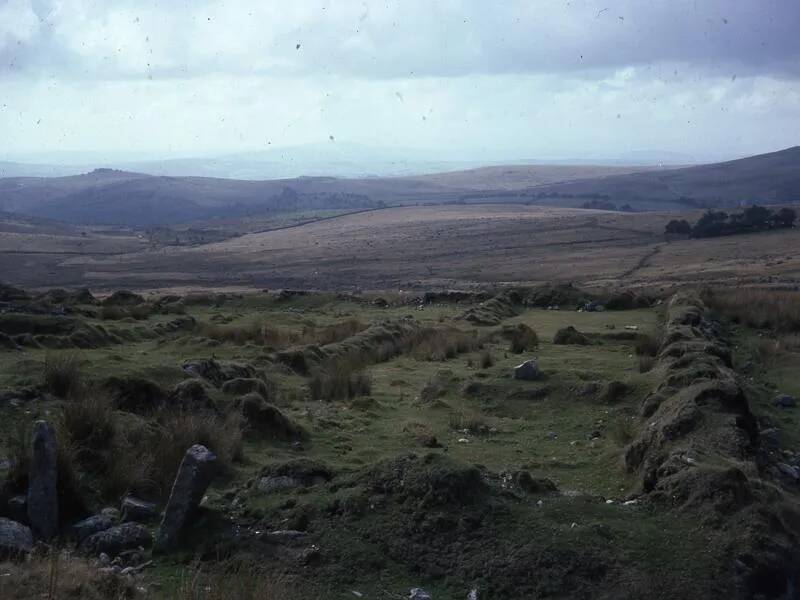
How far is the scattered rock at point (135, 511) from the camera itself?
8.45 metres

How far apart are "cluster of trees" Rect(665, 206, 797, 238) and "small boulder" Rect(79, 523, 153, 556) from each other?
74051 mm

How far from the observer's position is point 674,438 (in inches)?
407

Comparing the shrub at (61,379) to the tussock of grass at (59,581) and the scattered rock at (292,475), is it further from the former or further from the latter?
the tussock of grass at (59,581)

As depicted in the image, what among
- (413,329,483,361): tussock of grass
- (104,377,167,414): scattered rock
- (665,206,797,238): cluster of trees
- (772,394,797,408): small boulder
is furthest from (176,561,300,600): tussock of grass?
(665,206,797,238): cluster of trees

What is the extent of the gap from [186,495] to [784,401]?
1208 cm

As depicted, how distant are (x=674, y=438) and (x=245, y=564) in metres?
5.90

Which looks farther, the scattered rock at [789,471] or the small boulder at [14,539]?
the scattered rock at [789,471]

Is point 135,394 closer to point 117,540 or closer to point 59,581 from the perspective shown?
point 117,540

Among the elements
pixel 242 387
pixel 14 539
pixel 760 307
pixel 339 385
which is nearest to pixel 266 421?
pixel 242 387

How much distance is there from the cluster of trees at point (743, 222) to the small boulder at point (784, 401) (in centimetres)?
6280

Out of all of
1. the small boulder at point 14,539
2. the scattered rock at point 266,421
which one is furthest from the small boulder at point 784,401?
the small boulder at point 14,539

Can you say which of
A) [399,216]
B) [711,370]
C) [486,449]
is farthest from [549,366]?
[399,216]

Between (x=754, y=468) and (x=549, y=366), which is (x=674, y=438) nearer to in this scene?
(x=754, y=468)

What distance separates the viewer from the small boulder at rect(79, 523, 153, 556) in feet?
25.4
